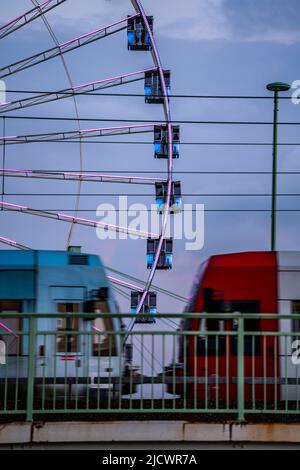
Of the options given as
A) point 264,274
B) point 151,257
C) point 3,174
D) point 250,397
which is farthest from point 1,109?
point 250,397

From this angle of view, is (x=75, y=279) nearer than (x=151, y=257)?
Yes

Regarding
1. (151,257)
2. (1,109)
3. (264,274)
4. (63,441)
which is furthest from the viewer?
(151,257)

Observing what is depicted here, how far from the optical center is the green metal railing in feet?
40.8

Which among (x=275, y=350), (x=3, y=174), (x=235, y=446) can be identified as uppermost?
(x=3, y=174)

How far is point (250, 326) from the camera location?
14.7m

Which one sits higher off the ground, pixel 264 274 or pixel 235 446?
pixel 264 274

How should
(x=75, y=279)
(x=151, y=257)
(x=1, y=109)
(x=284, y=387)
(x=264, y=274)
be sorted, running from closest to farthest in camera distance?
(x=284, y=387), (x=264, y=274), (x=75, y=279), (x=1, y=109), (x=151, y=257)

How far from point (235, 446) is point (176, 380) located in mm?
1014

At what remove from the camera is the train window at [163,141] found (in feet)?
103

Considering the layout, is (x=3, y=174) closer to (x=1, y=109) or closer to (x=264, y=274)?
(x=1, y=109)

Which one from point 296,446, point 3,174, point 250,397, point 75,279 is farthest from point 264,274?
point 3,174

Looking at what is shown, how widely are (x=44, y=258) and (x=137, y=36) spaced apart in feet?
37.4

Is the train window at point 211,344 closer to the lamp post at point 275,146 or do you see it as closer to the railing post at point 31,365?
the railing post at point 31,365

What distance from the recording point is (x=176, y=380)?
1268cm
